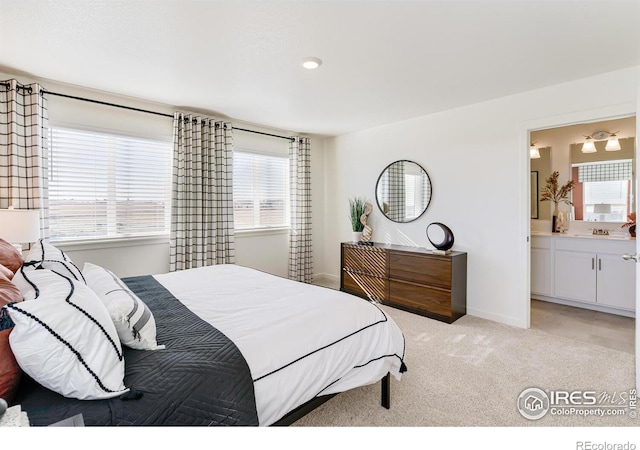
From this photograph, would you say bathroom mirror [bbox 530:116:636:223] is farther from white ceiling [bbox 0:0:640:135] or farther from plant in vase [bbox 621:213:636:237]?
white ceiling [bbox 0:0:640:135]

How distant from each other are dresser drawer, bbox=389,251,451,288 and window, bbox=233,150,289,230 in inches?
75.0

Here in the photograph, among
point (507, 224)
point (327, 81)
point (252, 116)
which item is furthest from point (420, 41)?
point (252, 116)

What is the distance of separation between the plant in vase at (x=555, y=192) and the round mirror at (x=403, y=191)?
1758 millimetres

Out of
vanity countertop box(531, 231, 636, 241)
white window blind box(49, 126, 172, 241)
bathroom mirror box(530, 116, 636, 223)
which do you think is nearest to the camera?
white window blind box(49, 126, 172, 241)

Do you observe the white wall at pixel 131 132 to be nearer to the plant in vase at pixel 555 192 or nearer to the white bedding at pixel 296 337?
the white bedding at pixel 296 337

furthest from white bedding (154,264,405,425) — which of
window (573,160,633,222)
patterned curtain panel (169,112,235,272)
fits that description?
window (573,160,633,222)

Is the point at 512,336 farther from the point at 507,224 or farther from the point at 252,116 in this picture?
the point at 252,116

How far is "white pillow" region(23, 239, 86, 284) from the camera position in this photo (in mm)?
1640

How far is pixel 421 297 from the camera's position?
3.69 meters

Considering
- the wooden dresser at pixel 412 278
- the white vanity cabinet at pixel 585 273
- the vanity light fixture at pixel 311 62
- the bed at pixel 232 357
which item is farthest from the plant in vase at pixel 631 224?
the vanity light fixture at pixel 311 62

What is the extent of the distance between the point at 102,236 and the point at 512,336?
4.17 metres

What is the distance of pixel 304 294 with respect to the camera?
2127 millimetres
